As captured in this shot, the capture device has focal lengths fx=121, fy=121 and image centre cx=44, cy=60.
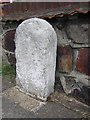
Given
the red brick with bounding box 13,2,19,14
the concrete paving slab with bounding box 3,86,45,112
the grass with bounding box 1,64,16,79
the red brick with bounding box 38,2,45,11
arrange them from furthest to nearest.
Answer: the grass with bounding box 1,64,16,79, the red brick with bounding box 13,2,19,14, the red brick with bounding box 38,2,45,11, the concrete paving slab with bounding box 3,86,45,112

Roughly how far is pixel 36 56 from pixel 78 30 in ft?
1.46

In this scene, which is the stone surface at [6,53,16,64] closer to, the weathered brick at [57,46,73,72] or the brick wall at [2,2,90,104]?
the brick wall at [2,2,90,104]

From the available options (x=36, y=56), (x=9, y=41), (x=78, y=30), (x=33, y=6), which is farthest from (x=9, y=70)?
(x=78, y=30)

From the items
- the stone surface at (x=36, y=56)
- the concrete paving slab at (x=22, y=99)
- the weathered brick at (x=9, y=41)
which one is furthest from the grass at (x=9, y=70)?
the stone surface at (x=36, y=56)

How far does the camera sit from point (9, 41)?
1.84 meters

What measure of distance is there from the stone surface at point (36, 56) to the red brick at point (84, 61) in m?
0.24

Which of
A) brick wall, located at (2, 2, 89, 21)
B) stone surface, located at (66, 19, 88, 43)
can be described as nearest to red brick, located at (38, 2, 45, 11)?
brick wall, located at (2, 2, 89, 21)

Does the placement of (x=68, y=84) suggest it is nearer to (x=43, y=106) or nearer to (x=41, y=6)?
(x=43, y=106)

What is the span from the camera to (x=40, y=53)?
3.65ft

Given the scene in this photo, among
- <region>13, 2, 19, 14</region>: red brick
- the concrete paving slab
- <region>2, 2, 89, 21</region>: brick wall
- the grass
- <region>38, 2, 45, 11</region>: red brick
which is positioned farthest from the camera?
the grass

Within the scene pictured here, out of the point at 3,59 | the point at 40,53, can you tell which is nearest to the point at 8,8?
the point at 3,59

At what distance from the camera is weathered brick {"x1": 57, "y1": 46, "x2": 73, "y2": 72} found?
1169mm

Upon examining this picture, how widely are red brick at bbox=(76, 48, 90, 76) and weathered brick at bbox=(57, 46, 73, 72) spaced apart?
0.09m

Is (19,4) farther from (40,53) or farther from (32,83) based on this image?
(32,83)
